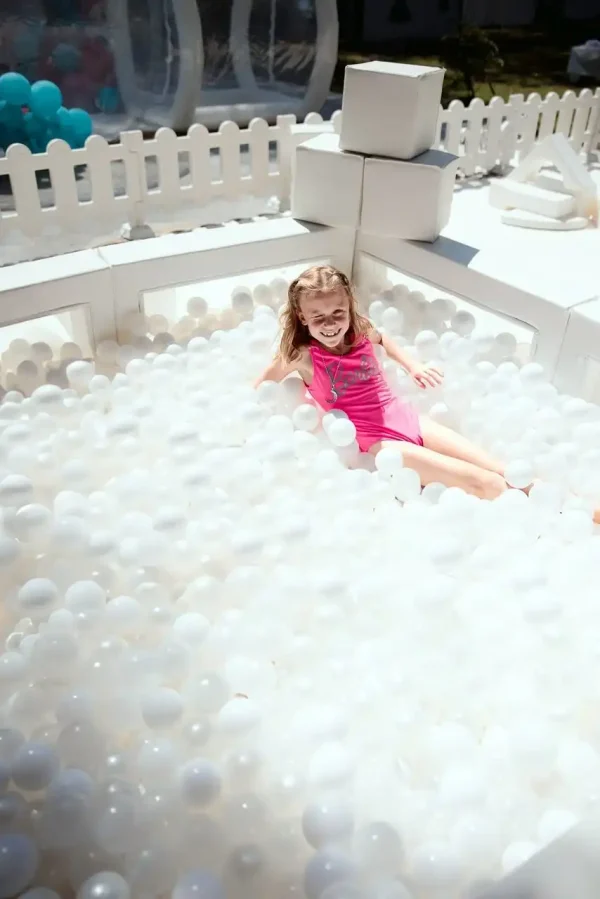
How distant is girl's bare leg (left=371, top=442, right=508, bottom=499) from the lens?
1558 millimetres

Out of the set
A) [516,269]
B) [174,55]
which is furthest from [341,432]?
[174,55]

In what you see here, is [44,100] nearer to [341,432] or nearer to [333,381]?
[333,381]

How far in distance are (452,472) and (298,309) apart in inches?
22.0

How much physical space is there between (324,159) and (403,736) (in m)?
1.76

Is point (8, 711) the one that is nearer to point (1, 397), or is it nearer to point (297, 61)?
point (1, 397)

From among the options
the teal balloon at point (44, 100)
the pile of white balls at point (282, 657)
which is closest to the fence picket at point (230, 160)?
the pile of white balls at point (282, 657)

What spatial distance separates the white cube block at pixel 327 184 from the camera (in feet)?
7.19

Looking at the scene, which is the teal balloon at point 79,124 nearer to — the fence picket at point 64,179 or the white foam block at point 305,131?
the fence picket at point 64,179

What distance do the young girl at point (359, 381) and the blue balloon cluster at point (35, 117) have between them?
2.67 m

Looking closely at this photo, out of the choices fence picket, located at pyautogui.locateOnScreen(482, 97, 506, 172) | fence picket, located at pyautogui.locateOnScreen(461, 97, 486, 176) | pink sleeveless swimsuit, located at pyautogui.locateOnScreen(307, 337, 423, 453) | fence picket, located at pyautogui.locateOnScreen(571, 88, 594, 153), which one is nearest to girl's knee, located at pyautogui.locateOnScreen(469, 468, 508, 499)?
pink sleeveless swimsuit, located at pyautogui.locateOnScreen(307, 337, 423, 453)

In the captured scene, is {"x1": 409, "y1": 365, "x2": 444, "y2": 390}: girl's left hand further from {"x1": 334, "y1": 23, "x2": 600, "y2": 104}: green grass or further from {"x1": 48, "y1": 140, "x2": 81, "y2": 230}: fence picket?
{"x1": 334, "y1": 23, "x2": 600, "y2": 104}: green grass

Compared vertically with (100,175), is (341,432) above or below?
below

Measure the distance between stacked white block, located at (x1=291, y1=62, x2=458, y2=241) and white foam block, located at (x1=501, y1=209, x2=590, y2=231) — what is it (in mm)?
677

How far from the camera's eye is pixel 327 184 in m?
2.24
